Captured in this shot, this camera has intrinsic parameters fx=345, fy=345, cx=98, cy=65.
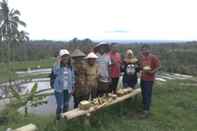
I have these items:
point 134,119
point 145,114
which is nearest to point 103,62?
point 134,119

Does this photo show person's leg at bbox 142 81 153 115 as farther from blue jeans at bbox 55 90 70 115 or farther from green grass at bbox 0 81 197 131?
blue jeans at bbox 55 90 70 115

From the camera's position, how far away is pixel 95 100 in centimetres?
634

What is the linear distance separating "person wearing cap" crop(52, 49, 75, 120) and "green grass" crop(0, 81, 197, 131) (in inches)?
19.3

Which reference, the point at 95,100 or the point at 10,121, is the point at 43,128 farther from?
the point at 10,121

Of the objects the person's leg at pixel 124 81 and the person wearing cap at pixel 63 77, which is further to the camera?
the person's leg at pixel 124 81

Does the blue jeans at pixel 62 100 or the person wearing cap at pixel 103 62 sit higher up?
the person wearing cap at pixel 103 62

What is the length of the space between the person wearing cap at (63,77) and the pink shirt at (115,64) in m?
1.26

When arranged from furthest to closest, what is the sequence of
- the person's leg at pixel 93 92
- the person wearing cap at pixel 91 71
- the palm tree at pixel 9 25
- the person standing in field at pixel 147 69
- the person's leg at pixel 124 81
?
the palm tree at pixel 9 25 < the person's leg at pixel 124 81 < the person standing in field at pixel 147 69 < the person's leg at pixel 93 92 < the person wearing cap at pixel 91 71

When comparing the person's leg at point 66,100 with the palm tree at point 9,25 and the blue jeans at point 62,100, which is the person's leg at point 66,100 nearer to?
the blue jeans at point 62,100

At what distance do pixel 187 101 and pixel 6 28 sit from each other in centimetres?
3533

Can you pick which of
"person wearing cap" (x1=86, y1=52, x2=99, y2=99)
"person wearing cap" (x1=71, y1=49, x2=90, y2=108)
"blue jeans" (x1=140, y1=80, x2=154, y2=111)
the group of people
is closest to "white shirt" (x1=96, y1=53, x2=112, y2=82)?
the group of people

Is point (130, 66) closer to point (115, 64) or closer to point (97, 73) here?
point (115, 64)

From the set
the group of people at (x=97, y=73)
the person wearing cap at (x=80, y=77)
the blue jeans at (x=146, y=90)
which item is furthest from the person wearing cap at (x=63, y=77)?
the blue jeans at (x=146, y=90)

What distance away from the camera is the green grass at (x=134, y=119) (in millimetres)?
5766
